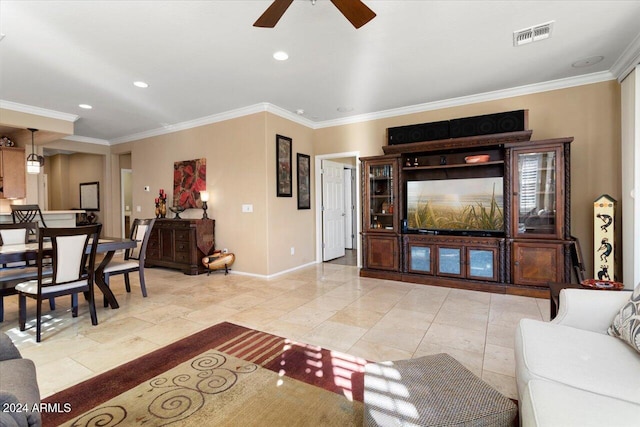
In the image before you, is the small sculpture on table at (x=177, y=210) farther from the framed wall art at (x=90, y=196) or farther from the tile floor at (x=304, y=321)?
the framed wall art at (x=90, y=196)

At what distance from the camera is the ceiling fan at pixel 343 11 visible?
6.25 feet

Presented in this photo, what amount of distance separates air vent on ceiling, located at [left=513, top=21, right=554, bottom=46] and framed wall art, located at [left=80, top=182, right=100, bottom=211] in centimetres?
914

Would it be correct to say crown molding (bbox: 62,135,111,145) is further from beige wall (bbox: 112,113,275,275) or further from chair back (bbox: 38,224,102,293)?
chair back (bbox: 38,224,102,293)

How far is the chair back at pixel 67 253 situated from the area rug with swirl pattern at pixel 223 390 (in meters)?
1.24

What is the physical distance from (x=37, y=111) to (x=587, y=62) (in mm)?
7786

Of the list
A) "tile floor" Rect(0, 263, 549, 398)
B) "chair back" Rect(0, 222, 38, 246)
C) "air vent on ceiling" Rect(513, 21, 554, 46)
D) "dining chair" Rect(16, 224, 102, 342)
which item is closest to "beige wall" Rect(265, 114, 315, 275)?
"tile floor" Rect(0, 263, 549, 398)

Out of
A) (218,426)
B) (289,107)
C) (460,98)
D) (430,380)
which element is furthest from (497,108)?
(218,426)

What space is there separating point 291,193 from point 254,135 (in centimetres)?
118

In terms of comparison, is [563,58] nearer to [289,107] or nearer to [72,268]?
[289,107]

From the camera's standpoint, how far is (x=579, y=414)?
1.03m

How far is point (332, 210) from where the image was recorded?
6441 mm

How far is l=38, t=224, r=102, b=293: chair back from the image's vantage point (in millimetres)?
2660

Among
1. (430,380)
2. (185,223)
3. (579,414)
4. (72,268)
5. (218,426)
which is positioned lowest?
(218,426)

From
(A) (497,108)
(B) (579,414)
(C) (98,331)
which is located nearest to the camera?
(B) (579,414)
